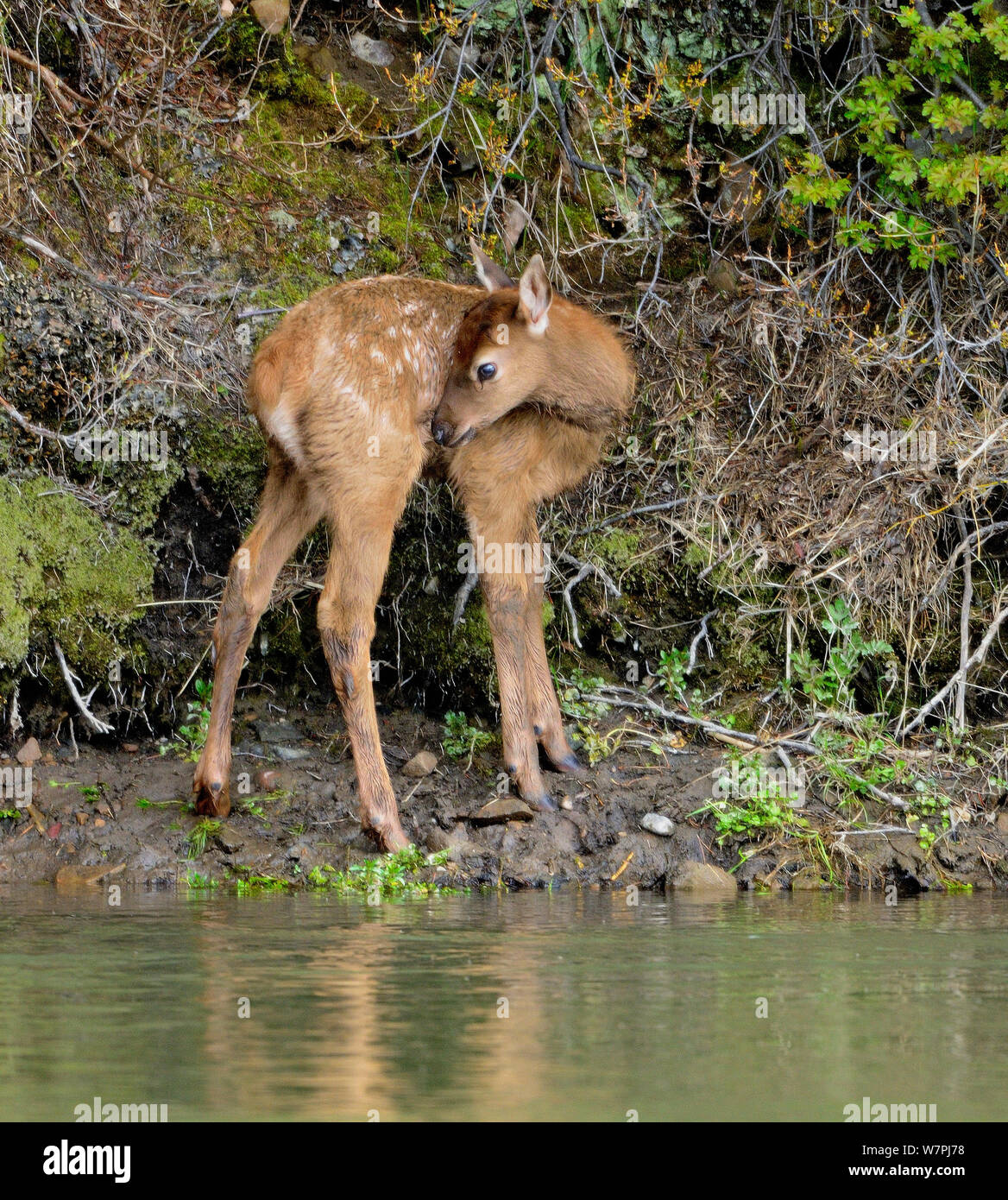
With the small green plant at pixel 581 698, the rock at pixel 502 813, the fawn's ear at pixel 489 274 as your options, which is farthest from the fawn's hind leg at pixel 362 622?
the small green plant at pixel 581 698

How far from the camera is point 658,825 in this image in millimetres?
7516

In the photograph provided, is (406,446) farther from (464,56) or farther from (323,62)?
(323,62)

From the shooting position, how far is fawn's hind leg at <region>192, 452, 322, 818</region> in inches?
298

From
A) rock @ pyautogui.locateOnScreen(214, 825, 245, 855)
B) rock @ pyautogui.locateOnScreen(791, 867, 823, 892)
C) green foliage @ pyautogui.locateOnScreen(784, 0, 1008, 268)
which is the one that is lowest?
rock @ pyautogui.locateOnScreen(791, 867, 823, 892)

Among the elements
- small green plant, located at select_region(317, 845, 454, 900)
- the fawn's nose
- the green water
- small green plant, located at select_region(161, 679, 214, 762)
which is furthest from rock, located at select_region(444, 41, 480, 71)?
the green water

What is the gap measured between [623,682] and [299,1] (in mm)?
5056

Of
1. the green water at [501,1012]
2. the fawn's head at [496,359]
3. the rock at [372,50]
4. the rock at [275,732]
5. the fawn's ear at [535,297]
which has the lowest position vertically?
the green water at [501,1012]

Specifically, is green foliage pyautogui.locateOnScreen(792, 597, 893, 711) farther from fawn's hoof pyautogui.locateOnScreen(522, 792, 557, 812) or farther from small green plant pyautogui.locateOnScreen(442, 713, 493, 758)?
small green plant pyautogui.locateOnScreen(442, 713, 493, 758)

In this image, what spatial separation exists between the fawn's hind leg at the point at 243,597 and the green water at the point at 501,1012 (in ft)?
4.73

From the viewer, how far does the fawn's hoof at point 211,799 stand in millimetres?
7535

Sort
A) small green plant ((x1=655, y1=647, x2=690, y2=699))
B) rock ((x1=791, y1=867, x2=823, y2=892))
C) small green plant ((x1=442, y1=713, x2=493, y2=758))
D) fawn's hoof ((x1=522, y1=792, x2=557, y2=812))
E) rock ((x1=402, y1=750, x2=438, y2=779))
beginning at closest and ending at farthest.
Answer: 1. rock ((x1=791, y1=867, x2=823, y2=892))
2. fawn's hoof ((x1=522, y1=792, x2=557, y2=812))
3. rock ((x1=402, y1=750, x2=438, y2=779))
4. small green plant ((x1=442, y1=713, x2=493, y2=758))
5. small green plant ((x1=655, y1=647, x2=690, y2=699))

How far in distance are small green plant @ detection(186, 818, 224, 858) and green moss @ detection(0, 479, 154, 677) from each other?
114cm

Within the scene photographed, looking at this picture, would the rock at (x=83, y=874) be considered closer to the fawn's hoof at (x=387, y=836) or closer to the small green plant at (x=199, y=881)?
the small green plant at (x=199, y=881)

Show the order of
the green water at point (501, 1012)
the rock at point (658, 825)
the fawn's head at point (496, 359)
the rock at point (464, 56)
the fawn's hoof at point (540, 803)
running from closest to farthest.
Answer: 1. the green water at point (501, 1012)
2. the fawn's head at point (496, 359)
3. the rock at point (658, 825)
4. the fawn's hoof at point (540, 803)
5. the rock at point (464, 56)
